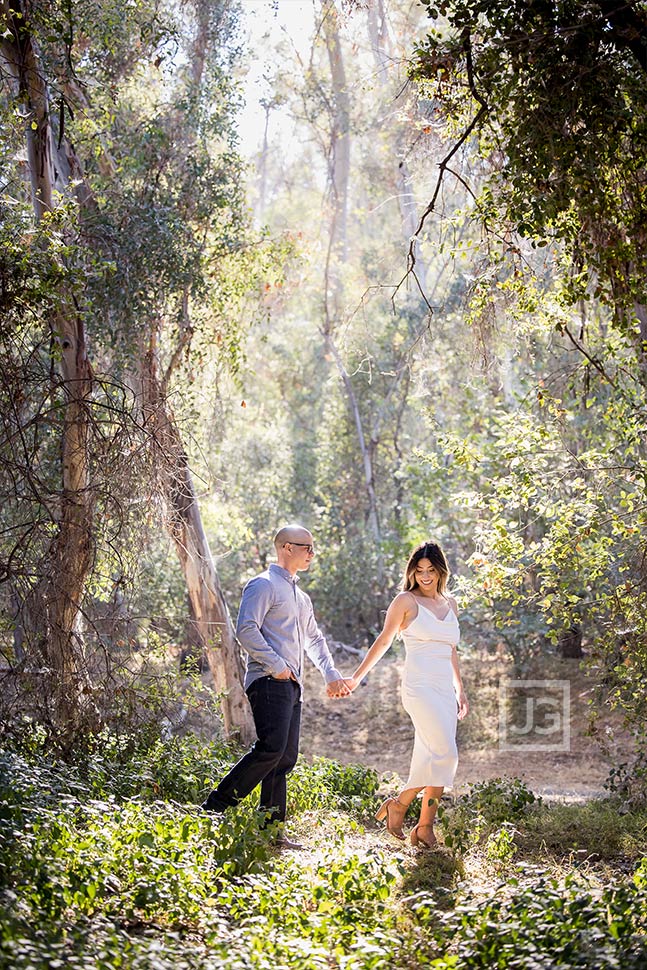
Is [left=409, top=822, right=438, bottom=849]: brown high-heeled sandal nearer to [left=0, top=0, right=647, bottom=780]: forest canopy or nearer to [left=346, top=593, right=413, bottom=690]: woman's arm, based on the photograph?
[left=346, top=593, right=413, bottom=690]: woman's arm

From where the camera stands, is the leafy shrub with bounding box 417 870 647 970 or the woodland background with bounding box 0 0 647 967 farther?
the woodland background with bounding box 0 0 647 967

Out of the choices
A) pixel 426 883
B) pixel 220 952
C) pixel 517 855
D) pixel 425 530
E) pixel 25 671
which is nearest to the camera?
pixel 220 952

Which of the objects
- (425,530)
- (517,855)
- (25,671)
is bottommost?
(517,855)

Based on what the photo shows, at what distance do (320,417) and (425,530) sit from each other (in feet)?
31.4

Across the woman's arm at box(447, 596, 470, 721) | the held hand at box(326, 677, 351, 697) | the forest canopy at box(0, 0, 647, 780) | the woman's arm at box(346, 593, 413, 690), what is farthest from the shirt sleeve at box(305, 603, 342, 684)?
the forest canopy at box(0, 0, 647, 780)

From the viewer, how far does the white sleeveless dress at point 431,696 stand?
23.4ft

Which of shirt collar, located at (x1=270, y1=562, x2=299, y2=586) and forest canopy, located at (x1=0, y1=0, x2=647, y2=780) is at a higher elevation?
forest canopy, located at (x1=0, y1=0, x2=647, y2=780)

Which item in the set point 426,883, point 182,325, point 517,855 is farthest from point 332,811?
point 182,325

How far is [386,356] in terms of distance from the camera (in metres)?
23.2

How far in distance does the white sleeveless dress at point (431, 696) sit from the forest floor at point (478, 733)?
521cm

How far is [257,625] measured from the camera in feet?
21.9

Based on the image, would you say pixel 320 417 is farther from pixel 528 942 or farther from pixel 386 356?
pixel 528 942

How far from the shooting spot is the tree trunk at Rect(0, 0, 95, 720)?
8102 millimetres

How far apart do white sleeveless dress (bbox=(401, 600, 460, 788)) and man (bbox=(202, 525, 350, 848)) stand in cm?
56
